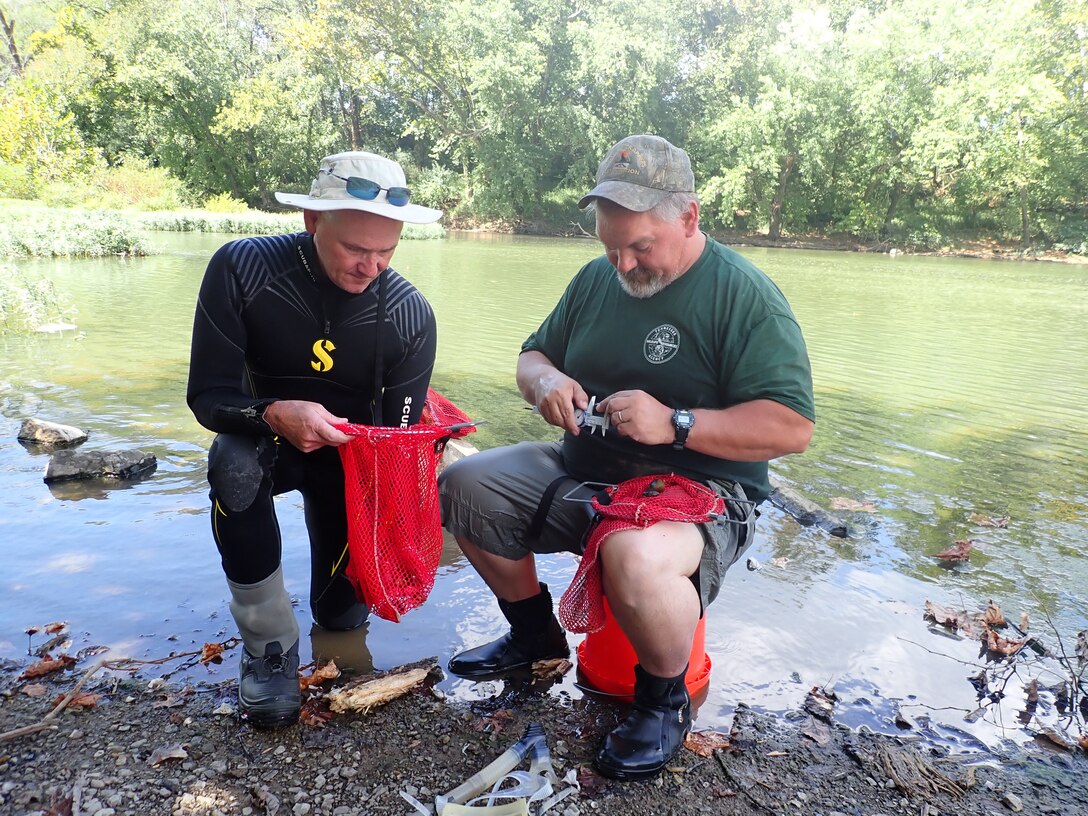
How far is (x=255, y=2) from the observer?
48594mm

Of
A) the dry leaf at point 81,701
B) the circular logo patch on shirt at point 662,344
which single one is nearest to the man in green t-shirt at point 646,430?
the circular logo patch on shirt at point 662,344

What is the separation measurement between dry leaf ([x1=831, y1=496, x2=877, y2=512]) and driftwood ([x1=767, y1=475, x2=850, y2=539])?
194mm

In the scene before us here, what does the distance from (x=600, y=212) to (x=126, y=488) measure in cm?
321

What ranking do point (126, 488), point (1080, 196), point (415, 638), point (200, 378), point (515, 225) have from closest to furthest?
point (200, 378) → point (415, 638) → point (126, 488) → point (1080, 196) → point (515, 225)

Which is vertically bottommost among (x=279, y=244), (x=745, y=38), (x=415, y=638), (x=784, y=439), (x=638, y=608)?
(x=415, y=638)

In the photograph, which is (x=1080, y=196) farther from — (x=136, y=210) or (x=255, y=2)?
(x=255, y=2)

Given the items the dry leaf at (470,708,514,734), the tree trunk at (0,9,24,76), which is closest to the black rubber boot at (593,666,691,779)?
the dry leaf at (470,708,514,734)

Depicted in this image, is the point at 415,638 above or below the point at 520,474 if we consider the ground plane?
below

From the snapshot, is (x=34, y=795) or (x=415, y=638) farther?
(x=415, y=638)

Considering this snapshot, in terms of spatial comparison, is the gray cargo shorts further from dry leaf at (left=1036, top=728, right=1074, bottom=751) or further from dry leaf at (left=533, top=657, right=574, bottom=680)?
dry leaf at (left=1036, top=728, right=1074, bottom=751)

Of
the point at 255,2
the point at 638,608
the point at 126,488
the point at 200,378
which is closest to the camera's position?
the point at 638,608

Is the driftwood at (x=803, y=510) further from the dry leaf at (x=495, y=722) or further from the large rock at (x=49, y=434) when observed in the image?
the large rock at (x=49, y=434)

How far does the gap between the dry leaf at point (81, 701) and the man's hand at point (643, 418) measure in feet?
6.02

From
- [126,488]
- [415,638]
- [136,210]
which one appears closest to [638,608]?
[415,638]
